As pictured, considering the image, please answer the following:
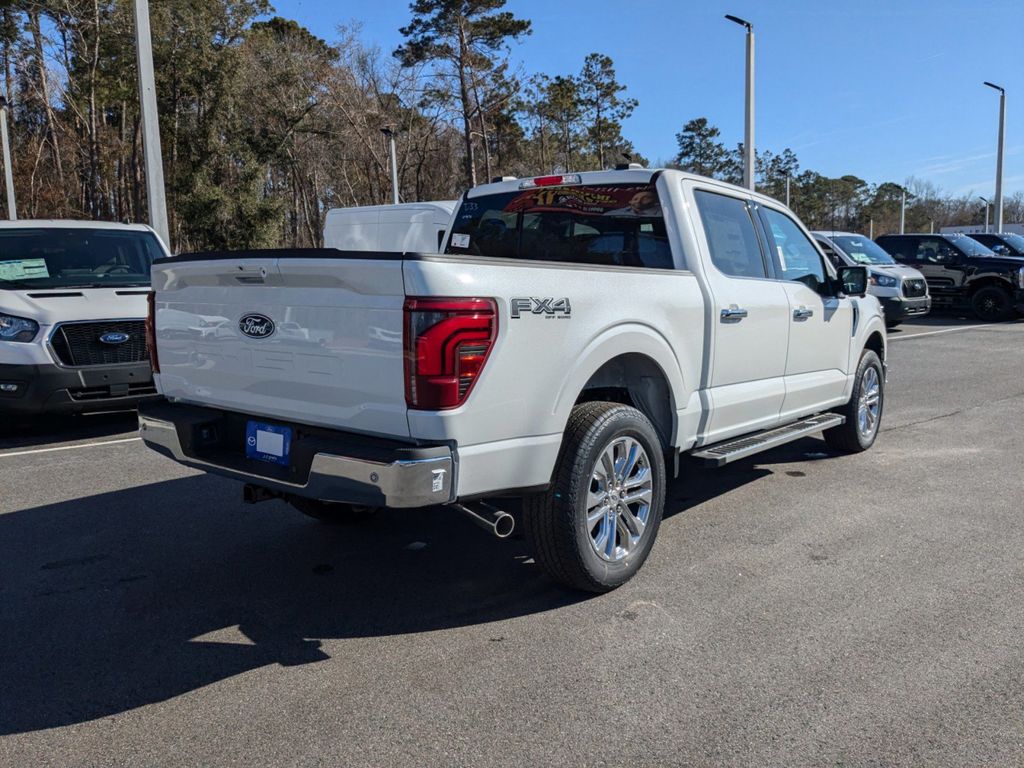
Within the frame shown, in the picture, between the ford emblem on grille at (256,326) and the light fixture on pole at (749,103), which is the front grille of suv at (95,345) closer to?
the ford emblem on grille at (256,326)

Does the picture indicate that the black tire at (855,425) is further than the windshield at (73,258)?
No

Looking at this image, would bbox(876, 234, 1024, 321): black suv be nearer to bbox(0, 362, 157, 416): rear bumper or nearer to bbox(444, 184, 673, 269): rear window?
bbox(444, 184, 673, 269): rear window

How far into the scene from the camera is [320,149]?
43688 millimetres

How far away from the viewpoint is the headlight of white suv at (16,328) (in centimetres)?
737

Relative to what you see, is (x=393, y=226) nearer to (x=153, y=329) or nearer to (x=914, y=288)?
(x=914, y=288)

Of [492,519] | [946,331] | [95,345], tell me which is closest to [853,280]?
[492,519]

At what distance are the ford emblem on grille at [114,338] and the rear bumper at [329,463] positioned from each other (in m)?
4.10

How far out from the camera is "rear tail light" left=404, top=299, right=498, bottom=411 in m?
3.21

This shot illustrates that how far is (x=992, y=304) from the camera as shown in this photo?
64.0 feet

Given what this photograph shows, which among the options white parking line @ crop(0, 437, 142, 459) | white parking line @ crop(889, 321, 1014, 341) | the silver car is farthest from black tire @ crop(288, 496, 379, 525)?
white parking line @ crop(889, 321, 1014, 341)

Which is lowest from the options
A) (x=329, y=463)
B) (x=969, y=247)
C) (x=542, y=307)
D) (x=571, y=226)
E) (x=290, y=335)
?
(x=329, y=463)

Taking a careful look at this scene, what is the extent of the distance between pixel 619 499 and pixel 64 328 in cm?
560

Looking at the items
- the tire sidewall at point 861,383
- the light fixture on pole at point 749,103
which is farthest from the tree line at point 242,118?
the tire sidewall at point 861,383

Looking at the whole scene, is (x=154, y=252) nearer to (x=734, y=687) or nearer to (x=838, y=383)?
(x=838, y=383)
